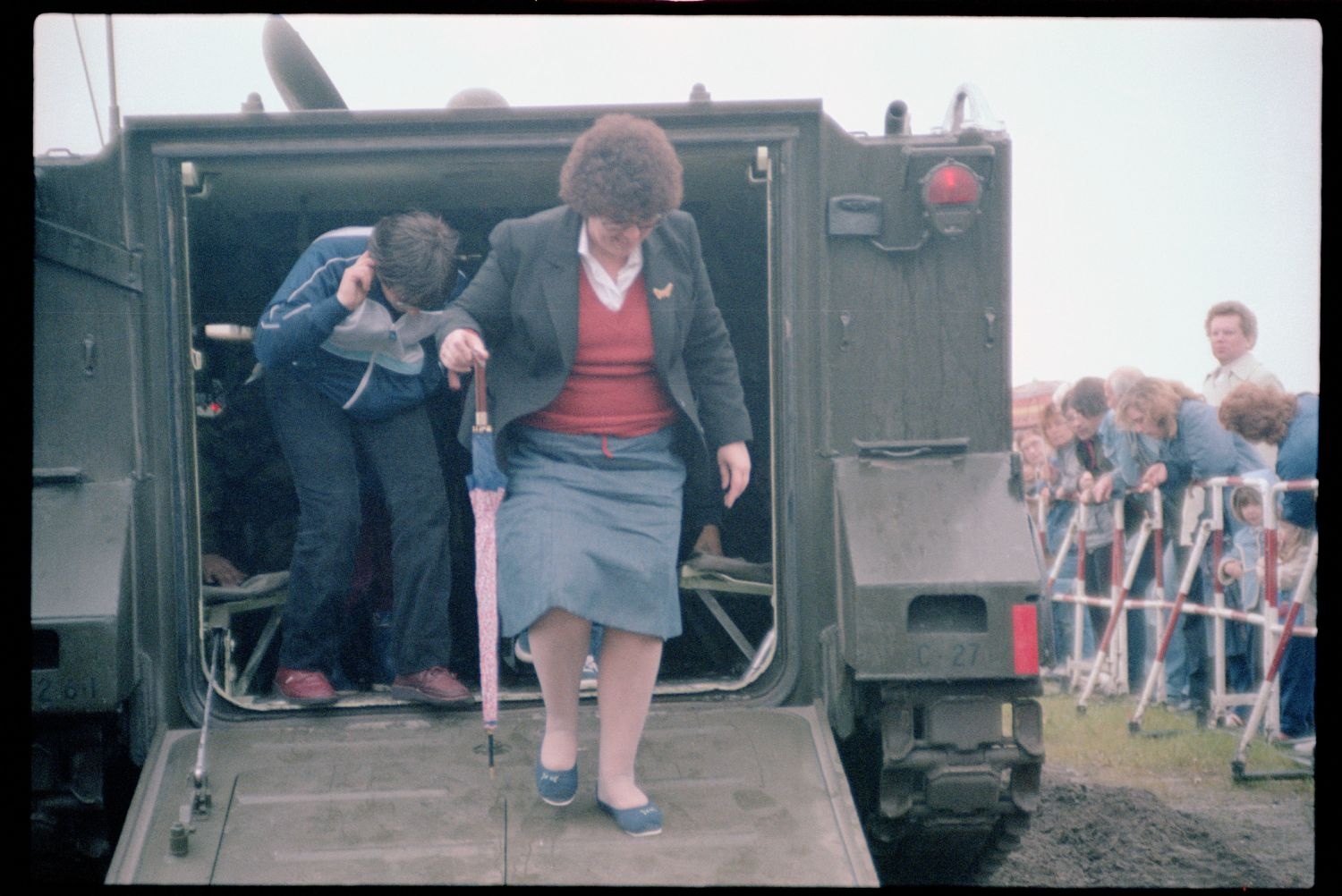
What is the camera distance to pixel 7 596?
324cm

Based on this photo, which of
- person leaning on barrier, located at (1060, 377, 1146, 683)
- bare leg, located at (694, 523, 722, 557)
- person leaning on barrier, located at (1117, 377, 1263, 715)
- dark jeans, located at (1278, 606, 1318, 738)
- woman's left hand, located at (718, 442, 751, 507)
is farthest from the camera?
person leaning on barrier, located at (1060, 377, 1146, 683)

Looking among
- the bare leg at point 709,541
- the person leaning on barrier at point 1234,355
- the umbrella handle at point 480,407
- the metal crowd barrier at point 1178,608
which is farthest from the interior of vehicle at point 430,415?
the metal crowd barrier at point 1178,608

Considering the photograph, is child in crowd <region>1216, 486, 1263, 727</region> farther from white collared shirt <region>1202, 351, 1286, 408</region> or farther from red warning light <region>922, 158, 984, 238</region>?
red warning light <region>922, 158, 984, 238</region>

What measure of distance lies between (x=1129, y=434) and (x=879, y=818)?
146 inches

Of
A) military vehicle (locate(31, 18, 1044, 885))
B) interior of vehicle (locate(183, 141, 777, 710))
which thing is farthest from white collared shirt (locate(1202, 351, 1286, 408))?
military vehicle (locate(31, 18, 1044, 885))

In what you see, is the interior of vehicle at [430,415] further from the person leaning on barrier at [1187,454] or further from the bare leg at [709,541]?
the person leaning on barrier at [1187,454]

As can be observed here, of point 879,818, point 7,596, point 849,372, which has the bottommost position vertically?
point 879,818

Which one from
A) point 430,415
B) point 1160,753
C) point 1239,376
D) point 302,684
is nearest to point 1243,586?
point 1160,753

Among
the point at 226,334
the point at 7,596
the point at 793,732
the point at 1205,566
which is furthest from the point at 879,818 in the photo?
the point at 1205,566

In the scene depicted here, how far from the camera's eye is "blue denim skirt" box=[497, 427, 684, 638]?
3283 millimetres

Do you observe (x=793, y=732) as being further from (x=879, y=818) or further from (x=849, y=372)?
(x=849, y=372)

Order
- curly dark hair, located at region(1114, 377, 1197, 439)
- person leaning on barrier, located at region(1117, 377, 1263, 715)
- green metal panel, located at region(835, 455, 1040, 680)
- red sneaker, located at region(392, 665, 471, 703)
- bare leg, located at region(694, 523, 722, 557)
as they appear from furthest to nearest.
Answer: curly dark hair, located at region(1114, 377, 1197, 439) < person leaning on barrier, located at region(1117, 377, 1263, 715) < bare leg, located at region(694, 523, 722, 557) < red sneaker, located at region(392, 665, 471, 703) < green metal panel, located at region(835, 455, 1040, 680)

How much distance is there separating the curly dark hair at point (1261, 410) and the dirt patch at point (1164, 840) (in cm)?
149

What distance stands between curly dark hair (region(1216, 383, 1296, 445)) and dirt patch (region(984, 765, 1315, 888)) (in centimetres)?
149
